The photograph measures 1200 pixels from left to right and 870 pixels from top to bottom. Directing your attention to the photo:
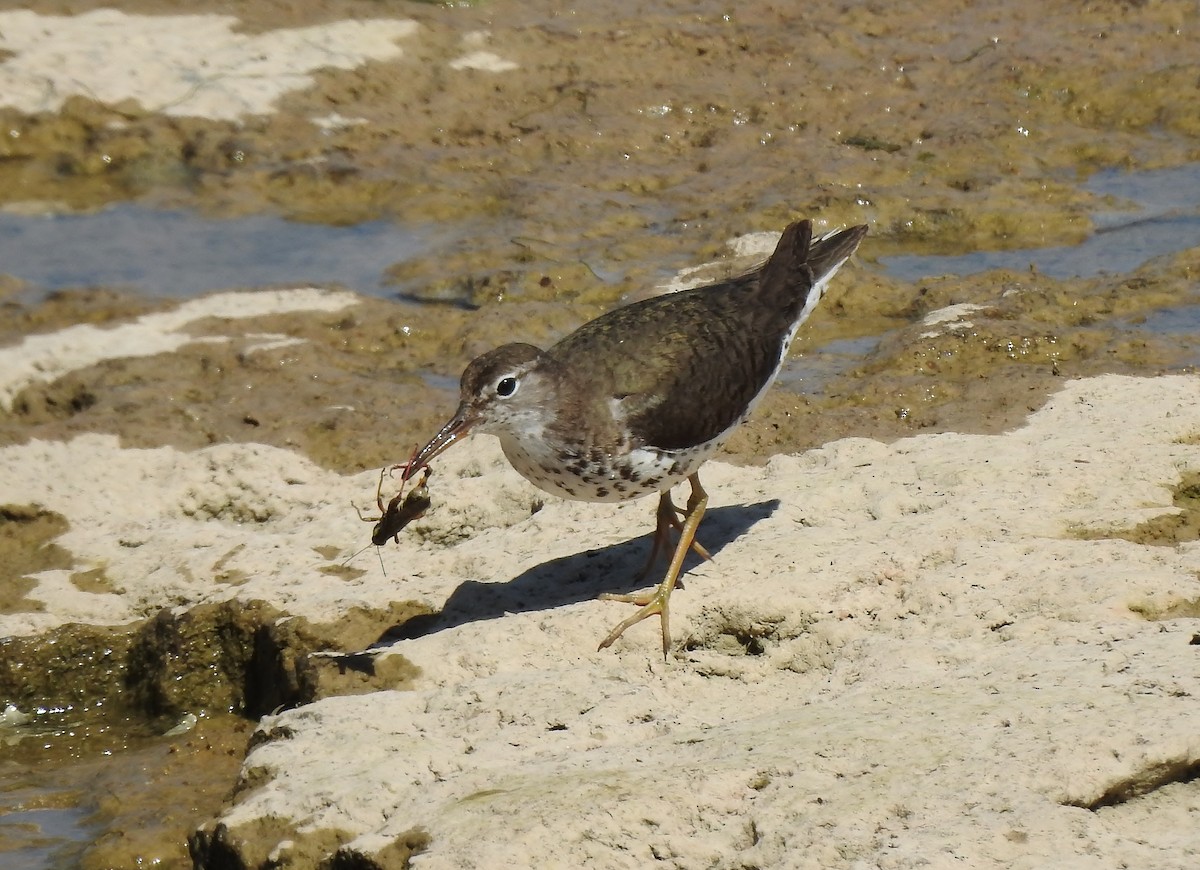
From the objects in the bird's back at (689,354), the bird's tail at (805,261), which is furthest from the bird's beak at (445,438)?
the bird's tail at (805,261)

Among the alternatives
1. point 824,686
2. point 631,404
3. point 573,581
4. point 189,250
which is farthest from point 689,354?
point 189,250

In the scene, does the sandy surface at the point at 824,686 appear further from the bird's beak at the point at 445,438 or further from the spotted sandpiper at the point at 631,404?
the bird's beak at the point at 445,438

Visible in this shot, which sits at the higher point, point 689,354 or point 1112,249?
point 689,354

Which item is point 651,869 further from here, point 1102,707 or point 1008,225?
point 1008,225

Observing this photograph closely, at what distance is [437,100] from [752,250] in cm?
394

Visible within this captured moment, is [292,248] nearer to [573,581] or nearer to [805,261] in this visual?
[805,261]

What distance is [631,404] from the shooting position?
253 inches

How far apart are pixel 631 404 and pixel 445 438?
827 mm

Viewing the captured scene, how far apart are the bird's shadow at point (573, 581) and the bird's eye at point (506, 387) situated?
97 centimetres

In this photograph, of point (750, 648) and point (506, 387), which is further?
point (506, 387)

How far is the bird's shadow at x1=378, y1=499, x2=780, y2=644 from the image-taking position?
6.56 m

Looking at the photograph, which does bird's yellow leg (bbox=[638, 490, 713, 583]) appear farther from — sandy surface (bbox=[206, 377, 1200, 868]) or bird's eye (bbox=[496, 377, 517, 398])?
bird's eye (bbox=[496, 377, 517, 398])

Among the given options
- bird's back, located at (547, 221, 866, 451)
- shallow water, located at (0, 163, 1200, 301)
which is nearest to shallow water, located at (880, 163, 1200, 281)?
shallow water, located at (0, 163, 1200, 301)

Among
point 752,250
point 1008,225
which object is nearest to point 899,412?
point 752,250
